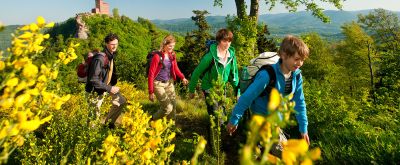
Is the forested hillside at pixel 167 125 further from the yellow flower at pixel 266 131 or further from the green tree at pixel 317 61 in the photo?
the green tree at pixel 317 61

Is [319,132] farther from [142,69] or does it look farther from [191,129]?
[142,69]

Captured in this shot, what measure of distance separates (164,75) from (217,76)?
1.04m

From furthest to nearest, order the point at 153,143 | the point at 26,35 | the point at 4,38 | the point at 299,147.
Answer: the point at 4,38
the point at 153,143
the point at 26,35
the point at 299,147

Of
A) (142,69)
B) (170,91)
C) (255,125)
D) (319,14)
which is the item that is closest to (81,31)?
(142,69)

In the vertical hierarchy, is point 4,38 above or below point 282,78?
below

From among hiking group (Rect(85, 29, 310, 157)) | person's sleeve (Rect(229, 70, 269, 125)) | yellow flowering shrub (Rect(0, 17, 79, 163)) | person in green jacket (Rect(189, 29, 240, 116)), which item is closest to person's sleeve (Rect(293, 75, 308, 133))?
hiking group (Rect(85, 29, 310, 157))

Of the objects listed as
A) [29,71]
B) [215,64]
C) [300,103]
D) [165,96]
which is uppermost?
[29,71]

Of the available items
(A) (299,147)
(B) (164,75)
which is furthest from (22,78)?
(B) (164,75)

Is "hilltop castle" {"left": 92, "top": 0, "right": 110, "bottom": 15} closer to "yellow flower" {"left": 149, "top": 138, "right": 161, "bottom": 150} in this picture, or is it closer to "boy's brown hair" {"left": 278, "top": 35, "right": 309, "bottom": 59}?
"boy's brown hair" {"left": 278, "top": 35, "right": 309, "bottom": 59}

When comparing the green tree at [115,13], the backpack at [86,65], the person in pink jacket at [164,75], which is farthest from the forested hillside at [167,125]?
the green tree at [115,13]

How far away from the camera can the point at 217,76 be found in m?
4.53

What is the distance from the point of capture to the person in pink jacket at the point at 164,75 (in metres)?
5.09

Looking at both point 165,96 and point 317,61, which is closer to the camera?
point 165,96

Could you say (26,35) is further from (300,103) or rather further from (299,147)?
(300,103)
